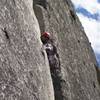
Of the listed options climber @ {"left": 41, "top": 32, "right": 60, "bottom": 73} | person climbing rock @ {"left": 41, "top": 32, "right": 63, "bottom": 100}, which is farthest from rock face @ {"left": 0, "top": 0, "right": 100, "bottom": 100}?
climber @ {"left": 41, "top": 32, "right": 60, "bottom": 73}

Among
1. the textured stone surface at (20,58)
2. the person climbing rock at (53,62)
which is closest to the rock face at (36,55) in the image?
the textured stone surface at (20,58)

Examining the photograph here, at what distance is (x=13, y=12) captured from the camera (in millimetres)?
15797

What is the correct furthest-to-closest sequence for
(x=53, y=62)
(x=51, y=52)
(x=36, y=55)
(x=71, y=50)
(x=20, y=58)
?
(x=71, y=50) < (x=53, y=62) < (x=51, y=52) < (x=36, y=55) < (x=20, y=58)

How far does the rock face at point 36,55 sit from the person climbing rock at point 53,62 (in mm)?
312

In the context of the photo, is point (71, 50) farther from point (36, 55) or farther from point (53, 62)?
point (36, 55)

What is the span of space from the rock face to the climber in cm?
77

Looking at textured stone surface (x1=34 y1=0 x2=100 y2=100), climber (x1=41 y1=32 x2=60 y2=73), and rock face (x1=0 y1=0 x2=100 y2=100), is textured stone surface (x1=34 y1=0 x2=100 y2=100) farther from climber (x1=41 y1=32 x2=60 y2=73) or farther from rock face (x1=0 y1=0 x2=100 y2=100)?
climber (x1=41 y1=32 x2=60 y2=73)

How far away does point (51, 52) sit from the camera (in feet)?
69.9

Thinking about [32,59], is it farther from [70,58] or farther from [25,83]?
[70,58]

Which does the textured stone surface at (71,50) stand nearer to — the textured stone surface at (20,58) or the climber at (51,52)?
the climber at (51,52)

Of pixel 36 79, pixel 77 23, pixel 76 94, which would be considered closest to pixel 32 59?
pixel 36 79

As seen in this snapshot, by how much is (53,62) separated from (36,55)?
15.2ft

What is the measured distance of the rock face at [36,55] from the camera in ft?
47.0

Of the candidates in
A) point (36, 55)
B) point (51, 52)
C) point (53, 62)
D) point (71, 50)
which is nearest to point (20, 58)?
point (36, 55)
